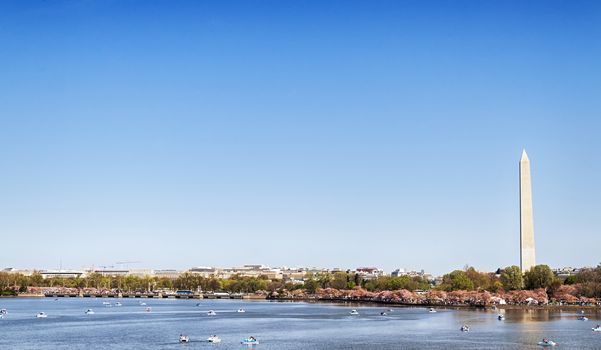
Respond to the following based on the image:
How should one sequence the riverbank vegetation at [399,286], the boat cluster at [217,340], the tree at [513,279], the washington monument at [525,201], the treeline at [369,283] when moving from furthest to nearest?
the tree at [513,279] → the treeline at [369,283] → the riverbank vegetation at [399,286] → the washington monument at [525,201] → the boat cluster at [217,340]

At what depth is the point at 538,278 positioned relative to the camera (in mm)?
94062

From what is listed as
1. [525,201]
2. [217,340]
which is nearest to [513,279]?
[525,201]

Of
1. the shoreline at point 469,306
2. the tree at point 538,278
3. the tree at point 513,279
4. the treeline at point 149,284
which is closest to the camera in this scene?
the shoreline at point 469,306

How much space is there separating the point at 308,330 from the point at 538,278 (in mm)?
39791

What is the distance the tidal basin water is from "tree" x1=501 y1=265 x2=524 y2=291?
13.3m

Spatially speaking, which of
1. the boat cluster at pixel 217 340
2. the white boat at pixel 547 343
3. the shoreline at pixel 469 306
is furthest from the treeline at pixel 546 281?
the boat cluster at pixel 217 340

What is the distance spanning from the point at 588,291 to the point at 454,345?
157ft

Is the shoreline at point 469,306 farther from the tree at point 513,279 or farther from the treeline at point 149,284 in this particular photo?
the treeline at point 149,284

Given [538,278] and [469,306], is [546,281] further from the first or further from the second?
[469,306]

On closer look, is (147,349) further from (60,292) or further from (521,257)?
(60,292)

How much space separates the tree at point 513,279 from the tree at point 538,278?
6.48ft

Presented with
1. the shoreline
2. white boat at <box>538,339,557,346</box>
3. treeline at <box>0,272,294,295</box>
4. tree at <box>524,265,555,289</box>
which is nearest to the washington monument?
tree at <box>524,265,555,289</box>

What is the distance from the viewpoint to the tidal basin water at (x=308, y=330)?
2040 inches

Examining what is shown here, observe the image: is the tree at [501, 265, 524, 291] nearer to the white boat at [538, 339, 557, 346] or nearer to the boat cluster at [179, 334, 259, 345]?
the white boat at [538, 339, 557, 346]
